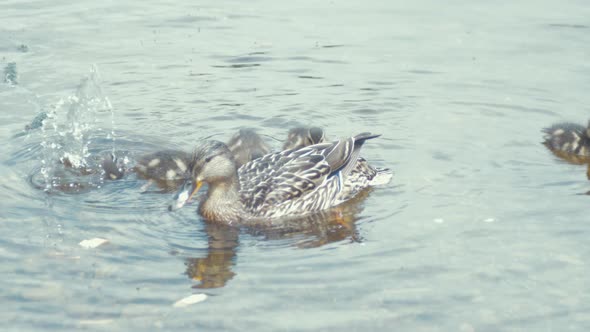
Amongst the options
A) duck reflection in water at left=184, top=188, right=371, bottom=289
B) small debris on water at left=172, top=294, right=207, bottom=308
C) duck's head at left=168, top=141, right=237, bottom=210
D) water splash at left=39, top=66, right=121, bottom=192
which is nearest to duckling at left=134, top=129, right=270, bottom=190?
water splash at left=39, top=66, right=121, bottom=192

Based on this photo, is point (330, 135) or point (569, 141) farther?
point (330, 135)

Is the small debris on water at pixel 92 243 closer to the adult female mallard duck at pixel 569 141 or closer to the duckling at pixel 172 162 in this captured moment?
the duckling at pixel 172 162

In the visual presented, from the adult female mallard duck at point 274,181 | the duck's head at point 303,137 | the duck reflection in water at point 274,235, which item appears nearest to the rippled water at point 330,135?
the duck reflection in water at point 274,235

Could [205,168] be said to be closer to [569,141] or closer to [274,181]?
[274,181]

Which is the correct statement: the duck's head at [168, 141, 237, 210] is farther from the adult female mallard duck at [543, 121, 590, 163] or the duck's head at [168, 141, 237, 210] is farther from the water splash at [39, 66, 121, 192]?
the adult female mallard duck at [543, 121, 590, 163]

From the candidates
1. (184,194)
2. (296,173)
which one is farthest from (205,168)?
(296,173)

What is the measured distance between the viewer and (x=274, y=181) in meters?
7.48

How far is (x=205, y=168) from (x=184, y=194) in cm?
25

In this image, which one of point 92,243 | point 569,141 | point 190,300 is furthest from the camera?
point 569,141

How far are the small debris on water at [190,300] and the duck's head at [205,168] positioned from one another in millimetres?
1241

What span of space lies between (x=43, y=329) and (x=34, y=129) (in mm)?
3779

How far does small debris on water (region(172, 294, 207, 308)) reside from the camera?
5.74m

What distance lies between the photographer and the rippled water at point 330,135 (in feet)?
19.1

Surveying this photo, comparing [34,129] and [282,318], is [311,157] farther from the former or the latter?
[34,129]
